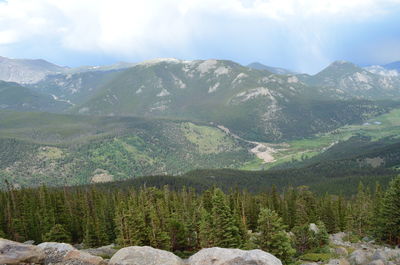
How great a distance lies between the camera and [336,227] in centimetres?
10556

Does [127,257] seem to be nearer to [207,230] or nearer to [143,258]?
[143,258]

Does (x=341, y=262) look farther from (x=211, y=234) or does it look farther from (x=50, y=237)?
(x=50, y=237)

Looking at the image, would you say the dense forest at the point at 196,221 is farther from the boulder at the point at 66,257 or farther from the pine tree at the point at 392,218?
the boulder at the point at 66,257

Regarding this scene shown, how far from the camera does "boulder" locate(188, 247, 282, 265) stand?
3294cm

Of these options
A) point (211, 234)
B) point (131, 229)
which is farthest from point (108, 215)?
point (211, 234)

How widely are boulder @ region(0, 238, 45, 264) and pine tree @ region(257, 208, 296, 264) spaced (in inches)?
1318

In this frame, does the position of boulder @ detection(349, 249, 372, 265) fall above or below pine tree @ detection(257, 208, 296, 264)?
below

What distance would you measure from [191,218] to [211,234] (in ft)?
65.2

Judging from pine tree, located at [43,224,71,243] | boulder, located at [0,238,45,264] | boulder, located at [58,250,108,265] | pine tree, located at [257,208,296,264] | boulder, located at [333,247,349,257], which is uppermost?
boulder, located at [0,238,45,264]

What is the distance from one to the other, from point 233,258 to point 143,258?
10.5 meters

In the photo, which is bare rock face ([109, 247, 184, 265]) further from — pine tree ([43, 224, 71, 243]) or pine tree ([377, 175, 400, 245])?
pine tree ([43, 224, 71, 243])

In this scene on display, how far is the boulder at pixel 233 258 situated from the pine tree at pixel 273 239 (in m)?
18.3

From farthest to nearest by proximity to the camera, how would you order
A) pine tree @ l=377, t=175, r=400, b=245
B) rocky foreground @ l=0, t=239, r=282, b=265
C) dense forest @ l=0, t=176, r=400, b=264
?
pine tree @ l=377, t=175, r=400, b=245 → dense forest @ l=0, t=176, r=400, b=264 → rocky foreground @ l=0, t=239, r=282, b=265

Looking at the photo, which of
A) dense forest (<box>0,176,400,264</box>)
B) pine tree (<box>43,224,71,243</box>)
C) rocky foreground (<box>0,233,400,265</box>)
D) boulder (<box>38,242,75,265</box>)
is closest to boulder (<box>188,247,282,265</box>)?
rocky foreground (<box>0,233,400,265</box>)
